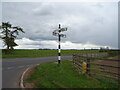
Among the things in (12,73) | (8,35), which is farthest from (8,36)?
(12,73)

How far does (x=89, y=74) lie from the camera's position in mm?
11703

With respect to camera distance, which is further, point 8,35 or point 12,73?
point 8,35

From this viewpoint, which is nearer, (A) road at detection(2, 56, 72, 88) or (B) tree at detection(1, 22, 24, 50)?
(A) road at detection(2, 56, 72, 88)

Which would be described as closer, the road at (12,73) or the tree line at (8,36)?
the road at (12,73)

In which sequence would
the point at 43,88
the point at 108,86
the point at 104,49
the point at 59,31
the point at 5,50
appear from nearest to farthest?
the point at 43,88 → the point at 108,86 → the point at 59,31 → the point at 5,50 → the point at 104,49

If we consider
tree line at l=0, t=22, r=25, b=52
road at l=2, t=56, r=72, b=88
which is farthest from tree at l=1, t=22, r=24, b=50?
road at l=2, t=56, r=72, b=88

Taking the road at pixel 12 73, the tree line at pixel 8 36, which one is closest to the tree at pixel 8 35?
the tree line at pixel 8 36

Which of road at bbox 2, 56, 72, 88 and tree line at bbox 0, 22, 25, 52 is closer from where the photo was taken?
road at bbox 2, 56, 72, 88

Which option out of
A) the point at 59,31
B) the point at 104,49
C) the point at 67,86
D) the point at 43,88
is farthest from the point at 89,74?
the point at 104,49

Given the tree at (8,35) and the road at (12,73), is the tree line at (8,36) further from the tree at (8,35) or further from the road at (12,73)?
the road at (12,73)

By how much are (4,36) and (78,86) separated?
135 feet

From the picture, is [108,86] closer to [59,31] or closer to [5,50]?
[59,31]

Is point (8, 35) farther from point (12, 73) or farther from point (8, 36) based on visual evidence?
point (12, 73)

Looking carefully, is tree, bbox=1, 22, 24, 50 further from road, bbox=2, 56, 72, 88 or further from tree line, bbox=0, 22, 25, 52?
road, bbox=2, 56, 72, 88
